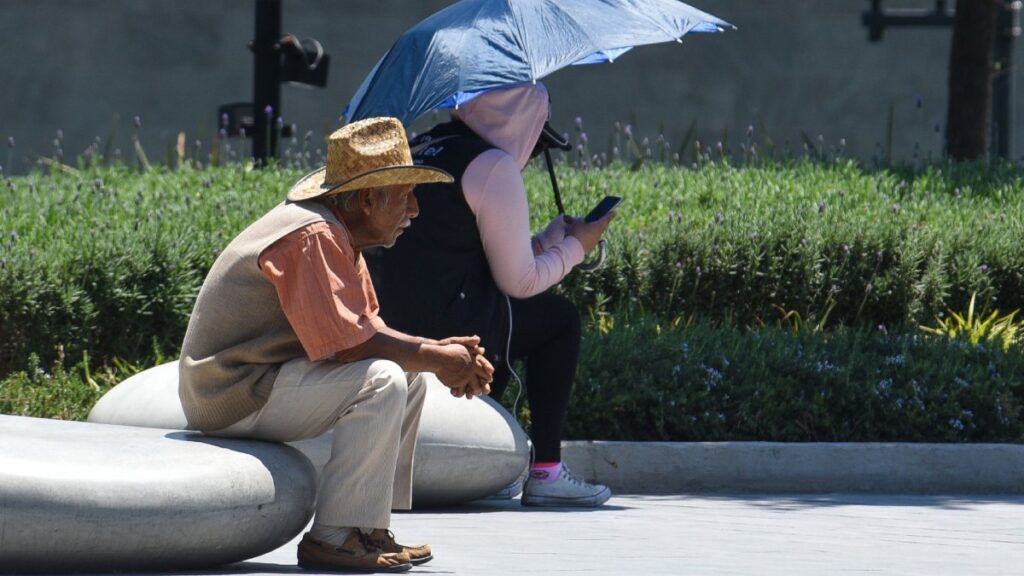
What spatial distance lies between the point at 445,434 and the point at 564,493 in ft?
1.87

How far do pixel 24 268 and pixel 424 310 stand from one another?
9.86 ft

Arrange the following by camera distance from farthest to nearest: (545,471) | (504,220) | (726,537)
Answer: (545,471) < (504,220) < (726,537)

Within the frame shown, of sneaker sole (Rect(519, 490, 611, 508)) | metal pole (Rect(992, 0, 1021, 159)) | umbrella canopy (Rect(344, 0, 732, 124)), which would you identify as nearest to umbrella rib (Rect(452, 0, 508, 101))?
umbrella canopy (Rect(344, 0, 732, 124))

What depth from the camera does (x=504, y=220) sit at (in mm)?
6340

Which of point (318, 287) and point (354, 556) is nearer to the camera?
point (318, 287)

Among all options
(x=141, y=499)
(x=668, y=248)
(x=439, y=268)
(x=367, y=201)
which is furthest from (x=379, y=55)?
(x=141, y=499)

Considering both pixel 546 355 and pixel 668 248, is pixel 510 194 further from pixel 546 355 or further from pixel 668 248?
pixel 668 248

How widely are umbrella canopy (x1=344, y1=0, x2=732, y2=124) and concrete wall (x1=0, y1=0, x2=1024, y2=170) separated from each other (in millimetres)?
10558

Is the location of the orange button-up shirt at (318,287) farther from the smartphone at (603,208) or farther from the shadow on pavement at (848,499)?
the shadow on pavement at (848,499)

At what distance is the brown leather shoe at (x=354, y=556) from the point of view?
4.95 meters

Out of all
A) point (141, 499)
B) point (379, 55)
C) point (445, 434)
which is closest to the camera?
point (141, 499)

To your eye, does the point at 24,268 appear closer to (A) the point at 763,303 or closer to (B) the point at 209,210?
(B) the point at 209,210

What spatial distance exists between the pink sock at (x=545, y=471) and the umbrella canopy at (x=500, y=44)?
139cm

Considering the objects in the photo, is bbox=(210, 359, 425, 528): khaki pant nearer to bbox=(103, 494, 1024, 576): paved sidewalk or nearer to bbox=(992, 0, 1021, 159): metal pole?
bbox=(103, 494, 1024, 576): paved sidewalk
